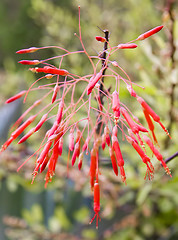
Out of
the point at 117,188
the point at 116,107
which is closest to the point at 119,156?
the point at 116,107

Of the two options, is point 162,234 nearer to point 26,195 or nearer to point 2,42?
point 26,195

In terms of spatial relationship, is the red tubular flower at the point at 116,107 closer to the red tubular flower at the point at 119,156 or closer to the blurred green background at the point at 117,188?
the red tubular flower at the point at 119,156

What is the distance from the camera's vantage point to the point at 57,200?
110 centimetres

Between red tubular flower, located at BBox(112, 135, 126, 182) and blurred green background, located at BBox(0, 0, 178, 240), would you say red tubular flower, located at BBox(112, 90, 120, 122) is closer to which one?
red tubular flower, located at BBox(112, 135, 126, 182)

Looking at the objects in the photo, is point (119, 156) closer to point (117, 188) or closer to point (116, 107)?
point (116, 107)

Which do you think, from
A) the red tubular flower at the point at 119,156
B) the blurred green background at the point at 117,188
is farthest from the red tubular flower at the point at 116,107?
the blurred green background at the point at 117,188

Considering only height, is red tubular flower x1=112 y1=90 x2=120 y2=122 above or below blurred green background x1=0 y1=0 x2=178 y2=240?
above

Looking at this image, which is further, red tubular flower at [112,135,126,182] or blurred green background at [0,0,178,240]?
blurred green background at [0,0,178,240]

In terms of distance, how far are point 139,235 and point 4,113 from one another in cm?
82

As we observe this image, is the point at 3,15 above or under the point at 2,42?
above

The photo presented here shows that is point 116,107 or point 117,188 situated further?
point 117,188

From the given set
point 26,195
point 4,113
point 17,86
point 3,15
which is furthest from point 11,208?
point 3,15

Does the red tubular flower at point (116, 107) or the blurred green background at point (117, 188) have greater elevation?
the red tubular flower at point (116, 107)

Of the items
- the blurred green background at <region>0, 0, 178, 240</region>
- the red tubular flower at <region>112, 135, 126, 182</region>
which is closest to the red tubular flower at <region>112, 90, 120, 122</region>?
the red tubular flower at <region>112, 135, 126, 182</region>
